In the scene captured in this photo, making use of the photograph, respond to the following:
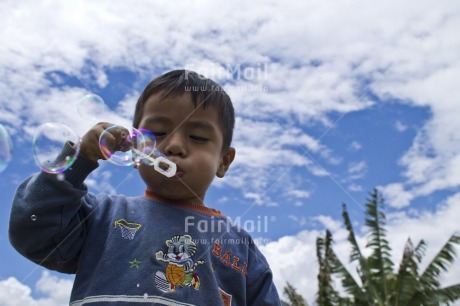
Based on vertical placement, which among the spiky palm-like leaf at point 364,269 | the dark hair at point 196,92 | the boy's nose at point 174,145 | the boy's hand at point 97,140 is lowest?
the boy's hand at point 97,140

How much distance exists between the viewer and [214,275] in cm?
209

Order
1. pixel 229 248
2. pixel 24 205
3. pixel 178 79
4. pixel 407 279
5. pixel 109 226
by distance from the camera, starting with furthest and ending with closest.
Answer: pixel 407 279
pixel 178 79
pixel 229 248
pixel 109 226
pixel 24 205

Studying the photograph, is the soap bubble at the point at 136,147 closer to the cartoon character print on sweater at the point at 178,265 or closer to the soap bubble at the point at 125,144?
the soap bubble at the point at 125,144

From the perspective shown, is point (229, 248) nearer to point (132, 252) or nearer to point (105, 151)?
point (132, 252)

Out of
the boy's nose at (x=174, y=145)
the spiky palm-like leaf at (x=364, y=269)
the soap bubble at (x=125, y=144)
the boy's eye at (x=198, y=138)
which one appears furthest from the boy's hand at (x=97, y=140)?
the spiky palm-like leaf at (x=364, y=269)

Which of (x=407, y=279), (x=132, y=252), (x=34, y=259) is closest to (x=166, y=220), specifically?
(x=132, y=252)

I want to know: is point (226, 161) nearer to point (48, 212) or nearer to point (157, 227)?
point (157, 227)

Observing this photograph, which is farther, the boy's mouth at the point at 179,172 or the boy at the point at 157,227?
the boy's mouth at the point at 179,172

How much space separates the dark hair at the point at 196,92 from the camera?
7.76 feet

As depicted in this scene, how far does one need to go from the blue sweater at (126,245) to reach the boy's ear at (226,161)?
0.35 metres

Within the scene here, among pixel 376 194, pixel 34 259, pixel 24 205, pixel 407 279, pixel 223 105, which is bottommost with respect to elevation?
pixel 34 259

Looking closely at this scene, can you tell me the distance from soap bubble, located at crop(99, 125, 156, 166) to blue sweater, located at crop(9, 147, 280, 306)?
0.12 metres

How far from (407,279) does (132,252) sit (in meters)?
8.63

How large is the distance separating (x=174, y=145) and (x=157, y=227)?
0.36m
